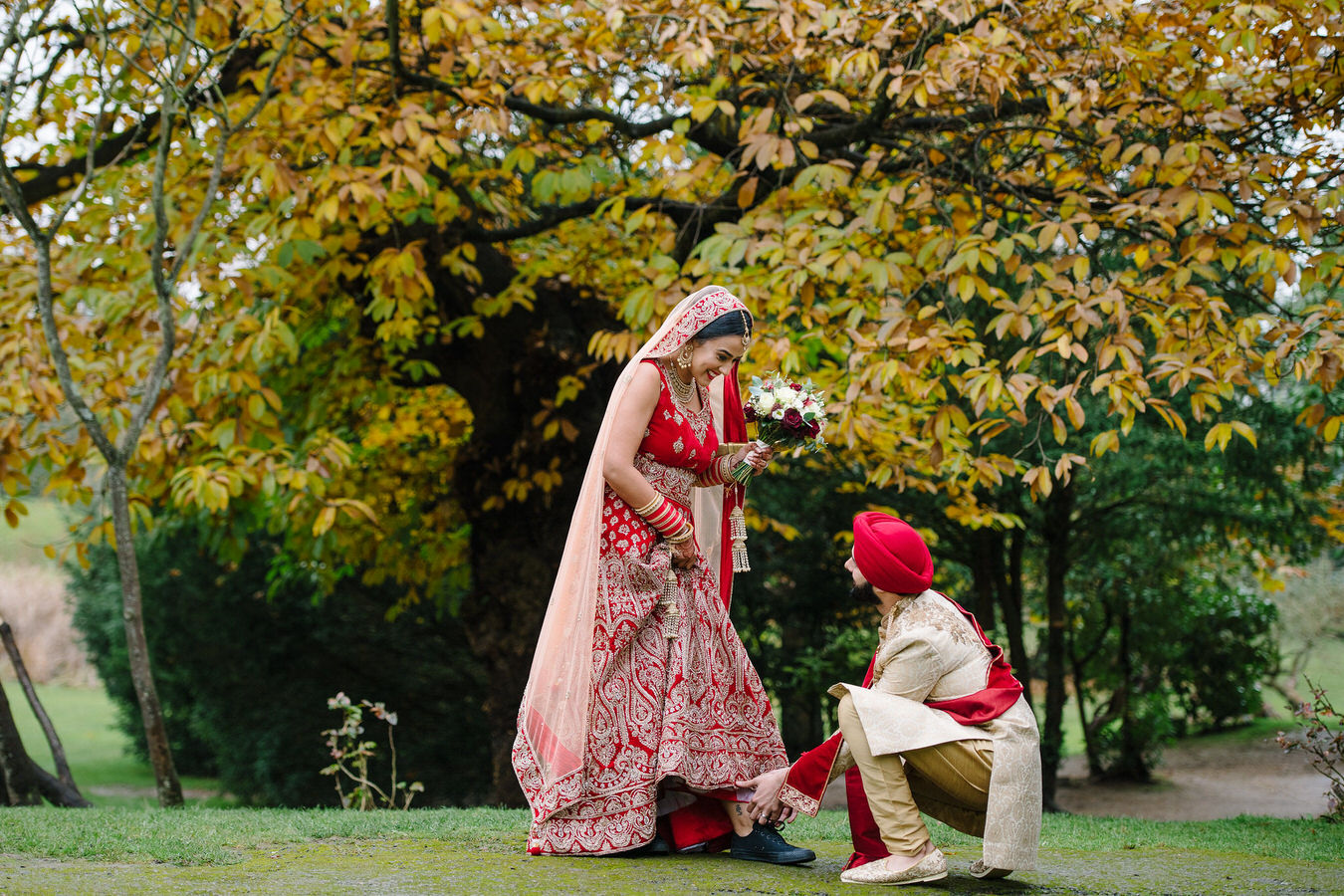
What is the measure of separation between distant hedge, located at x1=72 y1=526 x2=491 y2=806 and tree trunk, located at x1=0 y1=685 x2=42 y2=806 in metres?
4.05

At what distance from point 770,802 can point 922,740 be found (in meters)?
0.61

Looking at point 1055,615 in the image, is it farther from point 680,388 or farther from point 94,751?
point 94,751

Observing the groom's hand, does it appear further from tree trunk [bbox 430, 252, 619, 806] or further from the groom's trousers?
tree trunk [bbox 430, 252, 619, 806]

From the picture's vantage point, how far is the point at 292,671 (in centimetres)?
1084

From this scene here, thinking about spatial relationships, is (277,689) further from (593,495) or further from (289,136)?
(593,495)

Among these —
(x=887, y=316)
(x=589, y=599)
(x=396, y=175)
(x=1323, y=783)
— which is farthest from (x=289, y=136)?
(x=1323, y=783)

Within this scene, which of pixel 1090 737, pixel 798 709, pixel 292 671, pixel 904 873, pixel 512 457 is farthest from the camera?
pixel 1090 737

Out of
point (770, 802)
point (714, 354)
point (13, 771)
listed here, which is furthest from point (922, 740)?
point (13, 771)

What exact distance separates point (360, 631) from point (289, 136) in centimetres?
593

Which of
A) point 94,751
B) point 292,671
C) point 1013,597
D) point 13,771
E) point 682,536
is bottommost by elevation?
point 94,751

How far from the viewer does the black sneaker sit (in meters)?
3.47

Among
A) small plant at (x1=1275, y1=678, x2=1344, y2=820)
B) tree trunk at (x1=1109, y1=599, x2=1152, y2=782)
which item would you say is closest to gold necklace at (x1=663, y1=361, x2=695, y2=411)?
small plant at (x1=1275, y1=678, x2=1344, y2=820)

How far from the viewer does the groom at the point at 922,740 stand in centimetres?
310

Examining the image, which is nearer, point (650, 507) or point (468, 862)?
point (468, 862)
